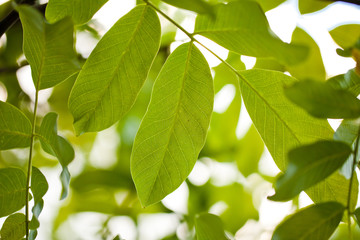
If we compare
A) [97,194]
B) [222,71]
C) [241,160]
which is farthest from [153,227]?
[222,71]

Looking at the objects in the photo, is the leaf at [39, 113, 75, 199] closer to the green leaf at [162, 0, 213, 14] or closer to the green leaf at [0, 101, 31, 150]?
the green leaf at [0, 101, 31, 150]

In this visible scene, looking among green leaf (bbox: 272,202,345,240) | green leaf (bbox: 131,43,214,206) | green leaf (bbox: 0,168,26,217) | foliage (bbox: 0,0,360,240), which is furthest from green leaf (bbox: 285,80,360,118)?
green leaf (bbox: 0,168,26,217)

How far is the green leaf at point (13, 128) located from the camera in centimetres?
72

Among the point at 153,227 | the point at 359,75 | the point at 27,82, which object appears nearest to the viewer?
the point at 359,75

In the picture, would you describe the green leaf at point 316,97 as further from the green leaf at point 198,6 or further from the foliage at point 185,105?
the green leaf at point 198,6

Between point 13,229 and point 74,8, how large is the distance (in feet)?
1.23

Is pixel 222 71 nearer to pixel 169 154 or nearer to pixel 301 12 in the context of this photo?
pixel 301 12

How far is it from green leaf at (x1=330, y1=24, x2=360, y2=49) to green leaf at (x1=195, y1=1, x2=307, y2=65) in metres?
0.28

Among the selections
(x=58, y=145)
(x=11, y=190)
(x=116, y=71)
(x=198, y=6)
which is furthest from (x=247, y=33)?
(x=11, y=190)

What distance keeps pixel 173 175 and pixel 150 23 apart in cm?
26

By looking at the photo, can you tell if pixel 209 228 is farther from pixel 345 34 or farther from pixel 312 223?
pixel 345 34

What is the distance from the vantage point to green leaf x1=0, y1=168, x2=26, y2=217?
72 cm

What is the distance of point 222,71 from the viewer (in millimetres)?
1281

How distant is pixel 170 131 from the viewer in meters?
0.73
